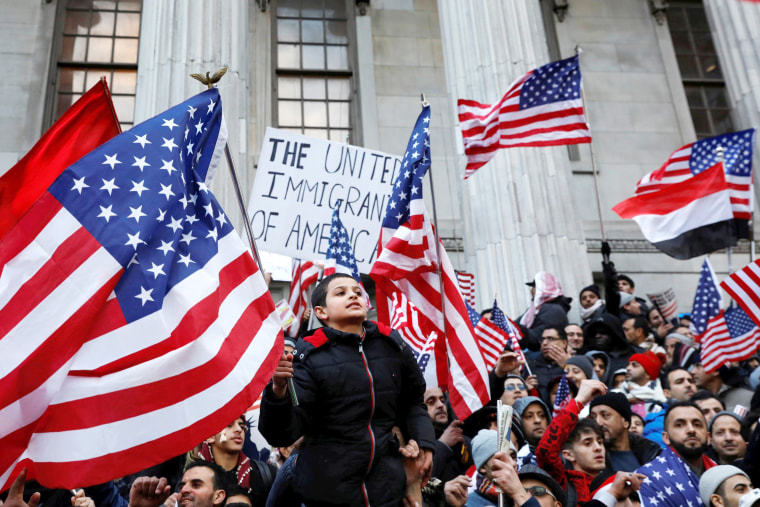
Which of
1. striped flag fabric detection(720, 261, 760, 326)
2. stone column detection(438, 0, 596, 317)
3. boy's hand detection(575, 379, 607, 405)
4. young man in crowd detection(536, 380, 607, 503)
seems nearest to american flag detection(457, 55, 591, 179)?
stone column detection(438, 0, 596, 317)

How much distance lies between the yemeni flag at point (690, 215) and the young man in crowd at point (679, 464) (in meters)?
4.93

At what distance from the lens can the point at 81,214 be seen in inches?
155

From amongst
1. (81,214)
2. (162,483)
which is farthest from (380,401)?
(81,214)

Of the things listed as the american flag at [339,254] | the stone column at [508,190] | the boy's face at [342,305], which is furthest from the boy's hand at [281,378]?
the stone column at [508,190]

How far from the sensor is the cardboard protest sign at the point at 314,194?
9.05m

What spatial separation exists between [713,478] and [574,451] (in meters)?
0.92

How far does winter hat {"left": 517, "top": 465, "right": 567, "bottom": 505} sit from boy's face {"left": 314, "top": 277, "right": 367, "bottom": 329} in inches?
70.2

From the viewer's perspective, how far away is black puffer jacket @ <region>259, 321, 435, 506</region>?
4004mm

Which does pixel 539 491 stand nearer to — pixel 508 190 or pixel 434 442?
pixel 434 442

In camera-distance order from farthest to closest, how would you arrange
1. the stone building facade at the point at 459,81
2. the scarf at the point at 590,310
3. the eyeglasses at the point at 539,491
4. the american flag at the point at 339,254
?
the stone building facade at the point at 459,81 → the scarf at the point at 590,310 → the american flag at the point at 339,254 → the eyeglasses at the point at 539,491

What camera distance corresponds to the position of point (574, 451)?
5.89 m

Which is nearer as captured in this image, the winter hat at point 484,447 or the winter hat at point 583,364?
the winter hat at point 484,447

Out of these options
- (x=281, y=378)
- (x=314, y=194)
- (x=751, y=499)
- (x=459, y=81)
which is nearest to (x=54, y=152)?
(x=281, y=378)

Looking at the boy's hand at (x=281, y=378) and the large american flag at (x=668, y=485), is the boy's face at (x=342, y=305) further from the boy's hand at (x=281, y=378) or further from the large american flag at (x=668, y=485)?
the large american flag at (x=668, y=485)
